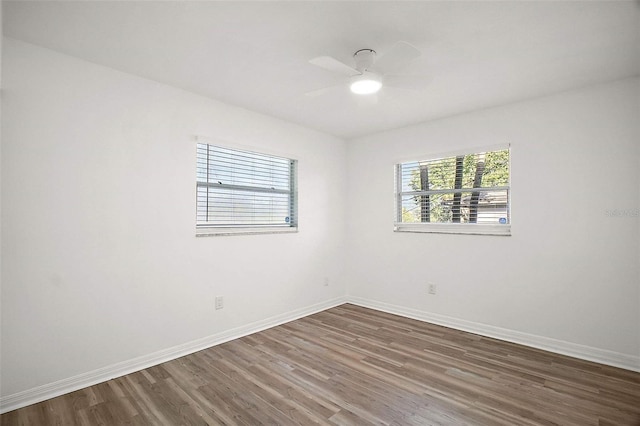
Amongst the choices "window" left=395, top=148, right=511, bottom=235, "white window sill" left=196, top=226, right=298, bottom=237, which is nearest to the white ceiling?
"window" left=395, top=148, right=511, bottom=235

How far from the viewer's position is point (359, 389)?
2.30 m

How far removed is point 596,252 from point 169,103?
158 inches

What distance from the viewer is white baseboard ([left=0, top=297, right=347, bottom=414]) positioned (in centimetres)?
210

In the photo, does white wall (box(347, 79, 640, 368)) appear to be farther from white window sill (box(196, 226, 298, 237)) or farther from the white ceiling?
white window sill (box(196, 226, 298, 237))

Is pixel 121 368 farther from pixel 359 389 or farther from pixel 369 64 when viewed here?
pixel 369 64

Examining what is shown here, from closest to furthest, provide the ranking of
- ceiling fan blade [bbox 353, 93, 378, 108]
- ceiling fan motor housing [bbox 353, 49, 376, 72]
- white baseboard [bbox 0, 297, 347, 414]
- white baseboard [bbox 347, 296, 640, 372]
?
white baseboard [bbox 0, 297, 347, 414] < ceiling fan motor housing [bbox 353, 49, 376, 72] < white baseboard [bbox 347, 296, 640, 372] < ceiling fan blade [bbox 353, 93, 378, 108]

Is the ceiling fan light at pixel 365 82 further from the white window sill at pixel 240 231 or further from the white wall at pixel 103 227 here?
the white window sill at pixel 240 231

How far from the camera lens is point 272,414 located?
2.01 metres

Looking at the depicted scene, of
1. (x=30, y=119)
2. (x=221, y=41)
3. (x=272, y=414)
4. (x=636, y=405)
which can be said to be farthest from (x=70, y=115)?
(x=636, y=405)

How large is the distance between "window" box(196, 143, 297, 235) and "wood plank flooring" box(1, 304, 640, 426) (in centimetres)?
124

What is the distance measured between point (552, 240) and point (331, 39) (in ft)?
8.91

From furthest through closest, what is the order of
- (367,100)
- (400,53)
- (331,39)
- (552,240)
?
(367,100), (552,240), (331,39), (400,53)

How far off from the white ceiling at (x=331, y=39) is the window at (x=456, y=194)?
0.83 meters

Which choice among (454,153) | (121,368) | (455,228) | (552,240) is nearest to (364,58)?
(454,153)
